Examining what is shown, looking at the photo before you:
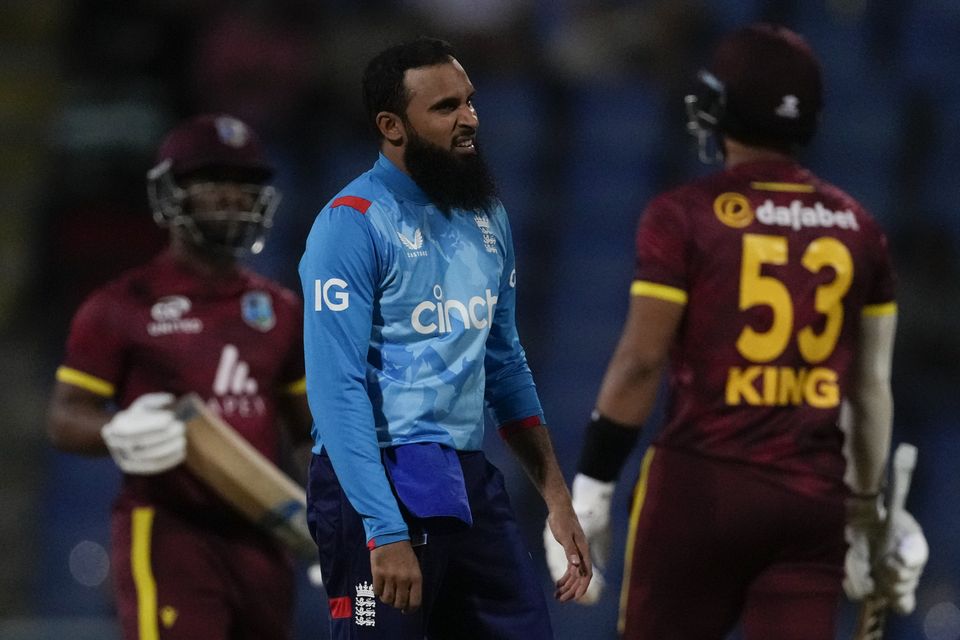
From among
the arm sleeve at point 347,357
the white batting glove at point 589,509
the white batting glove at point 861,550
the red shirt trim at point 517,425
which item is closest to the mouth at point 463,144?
the arm sleeve at point 347,357

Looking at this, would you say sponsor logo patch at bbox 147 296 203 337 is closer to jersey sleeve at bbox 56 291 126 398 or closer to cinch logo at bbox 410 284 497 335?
jersey sleeve at bbox 56 291 126 398

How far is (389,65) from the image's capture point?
3.02m

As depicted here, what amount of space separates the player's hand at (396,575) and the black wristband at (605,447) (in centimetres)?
106

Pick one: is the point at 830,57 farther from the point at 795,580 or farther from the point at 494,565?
the point at 494,565

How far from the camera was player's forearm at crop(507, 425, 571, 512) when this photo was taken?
10.3 ft

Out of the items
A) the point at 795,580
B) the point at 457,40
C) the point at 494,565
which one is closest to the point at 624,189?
the point at 457,40

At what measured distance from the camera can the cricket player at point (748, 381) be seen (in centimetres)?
355

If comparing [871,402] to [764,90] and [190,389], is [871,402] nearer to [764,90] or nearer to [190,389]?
[764,90]

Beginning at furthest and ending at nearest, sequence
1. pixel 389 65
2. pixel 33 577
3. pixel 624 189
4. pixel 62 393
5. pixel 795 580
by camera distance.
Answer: pixel 624 189, pixel 33 577, pixel 62 393, pixel 795 580, pixel 389 65

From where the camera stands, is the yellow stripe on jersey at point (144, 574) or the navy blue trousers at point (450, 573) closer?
the navy blue trousers at point (450, 573)

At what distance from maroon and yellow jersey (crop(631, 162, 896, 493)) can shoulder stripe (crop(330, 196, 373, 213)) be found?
0.87 m

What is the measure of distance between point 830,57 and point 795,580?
5.08 metres

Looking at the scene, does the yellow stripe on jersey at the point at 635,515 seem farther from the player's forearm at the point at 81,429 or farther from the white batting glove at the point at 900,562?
the player's forearm at the point at 81,429

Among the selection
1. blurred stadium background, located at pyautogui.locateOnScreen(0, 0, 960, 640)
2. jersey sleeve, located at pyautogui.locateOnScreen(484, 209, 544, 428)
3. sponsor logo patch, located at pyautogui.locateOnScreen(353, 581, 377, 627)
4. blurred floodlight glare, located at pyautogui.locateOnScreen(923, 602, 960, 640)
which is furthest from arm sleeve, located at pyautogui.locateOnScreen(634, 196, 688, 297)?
blurred stadium background, located at pyautogui.locateOnScreen(0, 0, 960, 640)
